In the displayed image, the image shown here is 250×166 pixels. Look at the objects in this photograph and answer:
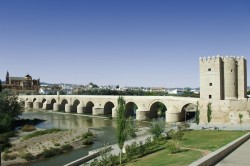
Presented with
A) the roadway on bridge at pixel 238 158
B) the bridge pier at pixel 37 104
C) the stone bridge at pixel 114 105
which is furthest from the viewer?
the bridge pier at pixel 37 104

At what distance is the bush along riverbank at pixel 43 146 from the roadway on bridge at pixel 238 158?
20.5 metres

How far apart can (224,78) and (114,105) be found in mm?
31776

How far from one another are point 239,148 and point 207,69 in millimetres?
30118

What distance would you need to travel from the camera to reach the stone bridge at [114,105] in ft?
173

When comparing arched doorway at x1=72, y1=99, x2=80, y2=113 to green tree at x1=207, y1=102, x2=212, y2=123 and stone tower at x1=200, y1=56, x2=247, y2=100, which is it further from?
green tree at x1=207, y1=102, x2=212, y2=123

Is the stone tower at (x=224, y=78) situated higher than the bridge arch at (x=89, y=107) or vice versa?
the stone tower at (x=224, y=78)

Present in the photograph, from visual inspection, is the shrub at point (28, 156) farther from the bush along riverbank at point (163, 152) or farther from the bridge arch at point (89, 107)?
the bridge arch at point (89, 107)

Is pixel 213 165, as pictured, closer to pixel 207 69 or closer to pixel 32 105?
pixel 207 69

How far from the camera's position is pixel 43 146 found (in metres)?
34.4

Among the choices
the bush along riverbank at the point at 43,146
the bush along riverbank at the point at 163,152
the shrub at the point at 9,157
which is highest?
the bush along riverbank at the point at 163,152

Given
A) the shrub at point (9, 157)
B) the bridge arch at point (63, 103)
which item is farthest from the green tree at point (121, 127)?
the bridge arch at point (63, 103)

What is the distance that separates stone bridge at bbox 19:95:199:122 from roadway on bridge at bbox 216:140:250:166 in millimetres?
31589

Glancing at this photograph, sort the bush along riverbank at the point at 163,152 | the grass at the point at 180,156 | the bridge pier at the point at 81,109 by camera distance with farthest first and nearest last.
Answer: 1. the bridge pier at the point at 81,109
2. the bush along riverbank at the point at 163,152
3. the grass at the point at 180,156

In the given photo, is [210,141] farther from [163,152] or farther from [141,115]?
[141,115]
